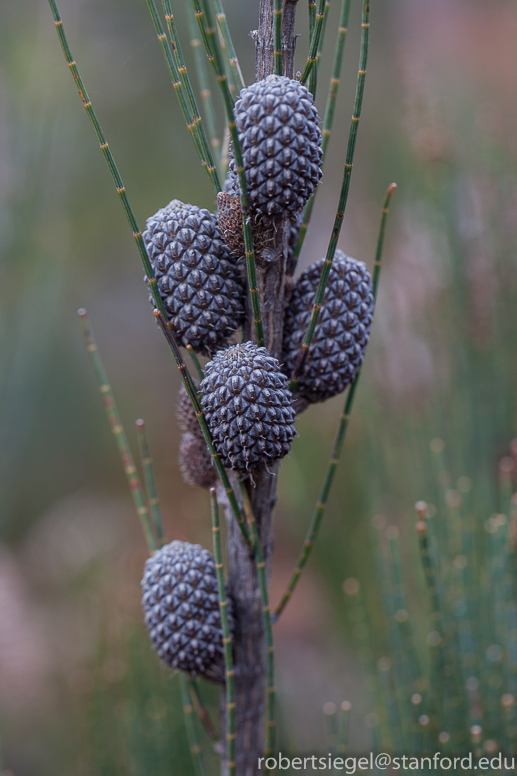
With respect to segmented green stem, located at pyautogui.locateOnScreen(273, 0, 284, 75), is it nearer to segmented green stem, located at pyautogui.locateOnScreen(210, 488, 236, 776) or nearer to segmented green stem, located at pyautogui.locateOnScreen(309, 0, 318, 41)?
segmented green stem, located at pyautogui.locateOnScreen(309, 0, 318, 41)

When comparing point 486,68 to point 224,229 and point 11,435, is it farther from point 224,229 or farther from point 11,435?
point 224,229

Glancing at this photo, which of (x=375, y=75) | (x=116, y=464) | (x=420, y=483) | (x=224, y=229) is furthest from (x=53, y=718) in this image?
(x=375, y=75)

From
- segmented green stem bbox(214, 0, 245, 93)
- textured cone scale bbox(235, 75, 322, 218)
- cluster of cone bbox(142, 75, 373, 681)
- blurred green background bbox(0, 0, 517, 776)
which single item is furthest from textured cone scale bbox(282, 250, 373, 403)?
blurred green background bbox(0, 0, 517, 776)

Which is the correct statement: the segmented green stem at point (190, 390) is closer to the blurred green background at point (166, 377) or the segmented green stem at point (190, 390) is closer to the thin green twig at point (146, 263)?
the thin green twig at point (146, 263)

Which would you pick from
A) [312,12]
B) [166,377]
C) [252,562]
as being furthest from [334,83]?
[166,377]

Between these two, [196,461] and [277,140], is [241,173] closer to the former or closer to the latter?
[277,140]

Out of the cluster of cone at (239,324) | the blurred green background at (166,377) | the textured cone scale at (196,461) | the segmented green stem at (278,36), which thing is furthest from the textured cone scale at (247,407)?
the blurred green background at (166,377)
